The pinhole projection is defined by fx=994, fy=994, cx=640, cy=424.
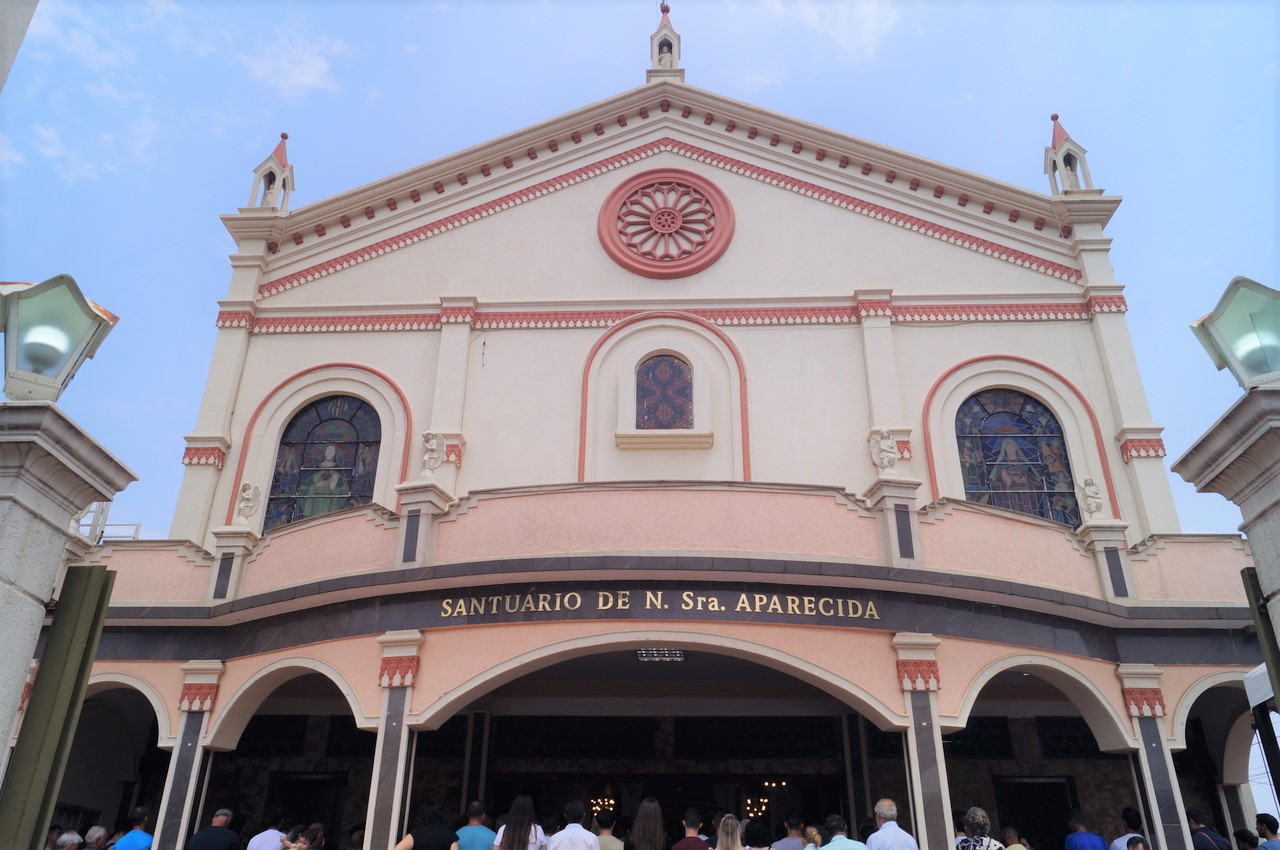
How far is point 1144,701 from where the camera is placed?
1208 cm

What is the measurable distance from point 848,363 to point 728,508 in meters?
5.85

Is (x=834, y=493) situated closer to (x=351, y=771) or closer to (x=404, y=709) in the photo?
(x=404, y=709)

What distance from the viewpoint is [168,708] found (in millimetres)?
12703

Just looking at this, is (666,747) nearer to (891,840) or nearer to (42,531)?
(891,840)

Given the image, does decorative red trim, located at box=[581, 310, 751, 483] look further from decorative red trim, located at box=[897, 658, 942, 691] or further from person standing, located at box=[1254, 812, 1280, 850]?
person standing, located at box=[1254, 812, 1280, 850]

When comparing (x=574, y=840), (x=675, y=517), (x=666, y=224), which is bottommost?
(x=574, y=840)

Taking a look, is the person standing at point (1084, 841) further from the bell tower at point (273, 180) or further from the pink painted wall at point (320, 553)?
the bell tower at point (273, 180)

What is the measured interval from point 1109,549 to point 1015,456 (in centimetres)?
Result: 349

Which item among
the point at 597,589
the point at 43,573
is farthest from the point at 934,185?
the point at 43,573

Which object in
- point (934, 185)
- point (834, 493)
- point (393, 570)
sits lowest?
point (393, 570)

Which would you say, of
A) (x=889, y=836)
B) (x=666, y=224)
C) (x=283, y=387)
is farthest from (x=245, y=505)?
(x=889, y=836)

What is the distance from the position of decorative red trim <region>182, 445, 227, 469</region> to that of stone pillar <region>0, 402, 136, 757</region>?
1148 centimetres

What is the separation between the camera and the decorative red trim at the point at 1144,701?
12.0 metres

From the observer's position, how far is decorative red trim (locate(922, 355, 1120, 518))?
15.7 meters
